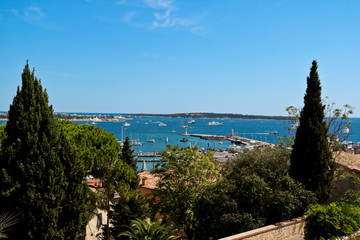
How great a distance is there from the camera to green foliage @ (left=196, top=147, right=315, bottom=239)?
1059 cm

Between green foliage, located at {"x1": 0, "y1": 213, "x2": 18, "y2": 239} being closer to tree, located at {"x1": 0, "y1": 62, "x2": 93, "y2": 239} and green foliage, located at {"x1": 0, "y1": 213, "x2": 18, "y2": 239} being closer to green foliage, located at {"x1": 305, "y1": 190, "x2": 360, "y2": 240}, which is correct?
tree, located at {"x1": 0, "y1": 62, "x2": 93, "y2": 239}

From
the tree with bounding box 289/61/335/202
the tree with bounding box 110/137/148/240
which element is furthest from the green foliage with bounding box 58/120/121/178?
the tree with bounding box 289/61/335/202

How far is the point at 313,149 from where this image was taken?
1330cm

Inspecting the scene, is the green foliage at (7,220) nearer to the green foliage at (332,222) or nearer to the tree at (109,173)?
the tree at (109,173)

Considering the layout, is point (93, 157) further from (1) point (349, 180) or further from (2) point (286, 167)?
(1) point (349, 180)

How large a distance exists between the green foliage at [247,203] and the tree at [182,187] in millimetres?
855

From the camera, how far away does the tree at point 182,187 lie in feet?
41.5

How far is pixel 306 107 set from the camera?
13734 mm

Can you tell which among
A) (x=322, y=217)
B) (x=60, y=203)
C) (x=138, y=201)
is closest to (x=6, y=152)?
(x=60, y=203)

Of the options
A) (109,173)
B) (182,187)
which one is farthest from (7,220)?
(182,187)

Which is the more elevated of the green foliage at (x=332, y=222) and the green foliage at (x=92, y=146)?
the green foliage at (x=92, y=146)

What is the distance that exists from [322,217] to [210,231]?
171 inches

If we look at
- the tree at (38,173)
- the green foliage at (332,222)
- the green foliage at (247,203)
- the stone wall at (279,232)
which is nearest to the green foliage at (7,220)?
the tree at (38,173)

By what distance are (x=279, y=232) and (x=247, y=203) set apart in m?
1.59
